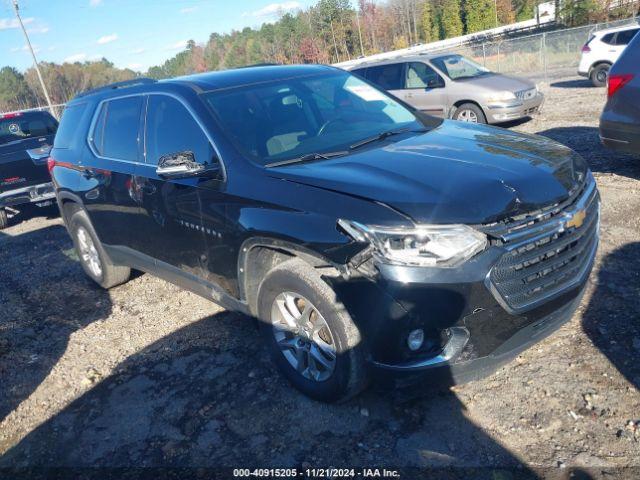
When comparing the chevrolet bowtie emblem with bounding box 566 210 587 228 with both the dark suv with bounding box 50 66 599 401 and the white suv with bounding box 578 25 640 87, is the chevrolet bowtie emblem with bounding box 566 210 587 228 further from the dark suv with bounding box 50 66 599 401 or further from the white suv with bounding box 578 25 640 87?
the white suv with bounding box 578 25 640 87

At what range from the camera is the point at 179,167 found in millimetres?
3307

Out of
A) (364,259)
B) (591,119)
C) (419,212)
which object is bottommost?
(591,119)

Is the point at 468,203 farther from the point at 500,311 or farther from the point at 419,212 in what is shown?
the point at 500,311

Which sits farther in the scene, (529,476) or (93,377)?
(93,377)

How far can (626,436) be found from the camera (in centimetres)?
263

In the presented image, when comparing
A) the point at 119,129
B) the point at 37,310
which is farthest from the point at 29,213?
the point at 119,129

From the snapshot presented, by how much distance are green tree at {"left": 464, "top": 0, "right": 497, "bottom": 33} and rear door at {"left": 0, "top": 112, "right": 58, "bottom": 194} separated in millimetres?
64015

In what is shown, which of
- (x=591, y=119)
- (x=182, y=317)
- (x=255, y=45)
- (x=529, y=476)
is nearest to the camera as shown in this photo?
(x=529, y=476)

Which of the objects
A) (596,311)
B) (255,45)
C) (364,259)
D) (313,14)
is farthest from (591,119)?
(255,45)

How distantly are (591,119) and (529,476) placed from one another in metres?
9.78

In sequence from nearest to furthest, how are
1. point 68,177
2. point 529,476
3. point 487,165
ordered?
1. point 529,476
2. point 487,165
3. point 68,177

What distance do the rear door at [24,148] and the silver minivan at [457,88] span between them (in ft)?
20.4

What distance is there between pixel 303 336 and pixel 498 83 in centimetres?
956

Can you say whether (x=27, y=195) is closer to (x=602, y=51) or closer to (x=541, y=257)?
(x=541, y=257)
